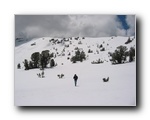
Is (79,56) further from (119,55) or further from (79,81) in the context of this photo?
(119,55)

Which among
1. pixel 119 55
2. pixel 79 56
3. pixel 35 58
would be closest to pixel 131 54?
pixel 119 55

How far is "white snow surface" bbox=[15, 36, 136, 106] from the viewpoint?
135 inches

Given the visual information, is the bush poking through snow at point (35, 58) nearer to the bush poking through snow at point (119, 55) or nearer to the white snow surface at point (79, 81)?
the white snow surface at point (79, 81)

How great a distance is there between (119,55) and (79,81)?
523 millimetres

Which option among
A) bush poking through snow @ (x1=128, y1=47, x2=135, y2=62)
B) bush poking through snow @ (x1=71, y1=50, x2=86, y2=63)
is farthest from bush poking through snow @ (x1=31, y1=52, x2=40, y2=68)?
bush poking through snow @ (x1=128, y1=47, x2=135, y2=62)

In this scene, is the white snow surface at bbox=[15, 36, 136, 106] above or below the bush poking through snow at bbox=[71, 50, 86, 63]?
below

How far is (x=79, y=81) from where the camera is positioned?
11.3ft

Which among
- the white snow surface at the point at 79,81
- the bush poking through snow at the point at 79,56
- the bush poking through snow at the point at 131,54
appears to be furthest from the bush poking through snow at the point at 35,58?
the bush poking through snow at the point at 131,54

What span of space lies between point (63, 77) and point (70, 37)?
1.46 feet

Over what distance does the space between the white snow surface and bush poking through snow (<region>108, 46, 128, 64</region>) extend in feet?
0.14

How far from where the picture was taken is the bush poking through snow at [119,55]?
11.4ft

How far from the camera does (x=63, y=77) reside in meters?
3.46

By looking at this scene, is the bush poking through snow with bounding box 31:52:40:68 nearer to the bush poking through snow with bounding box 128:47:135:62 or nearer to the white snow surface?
the white snow surface
